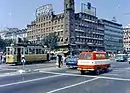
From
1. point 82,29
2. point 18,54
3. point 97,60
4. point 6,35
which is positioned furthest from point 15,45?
point 6,35

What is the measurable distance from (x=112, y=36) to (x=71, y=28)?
39.9 metres

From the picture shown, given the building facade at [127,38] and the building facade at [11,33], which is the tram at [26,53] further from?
the building facade at [127,38]

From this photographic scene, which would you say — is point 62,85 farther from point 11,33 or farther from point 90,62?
point 11,33

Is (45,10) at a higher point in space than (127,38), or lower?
higher

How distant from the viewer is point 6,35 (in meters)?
144

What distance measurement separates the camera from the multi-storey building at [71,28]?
102m

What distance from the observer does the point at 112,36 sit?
134750 millimetres

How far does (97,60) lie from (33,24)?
332ft

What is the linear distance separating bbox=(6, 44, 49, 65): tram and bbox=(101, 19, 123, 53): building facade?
3301 inches

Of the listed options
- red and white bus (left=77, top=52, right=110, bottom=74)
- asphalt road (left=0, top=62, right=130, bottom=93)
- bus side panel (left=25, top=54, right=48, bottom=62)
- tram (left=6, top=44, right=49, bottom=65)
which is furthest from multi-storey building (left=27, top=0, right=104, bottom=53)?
asphalt road (left=0, top=62, right=130, bottom=93)

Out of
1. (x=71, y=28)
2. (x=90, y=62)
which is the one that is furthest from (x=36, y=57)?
(x=71, y=28)

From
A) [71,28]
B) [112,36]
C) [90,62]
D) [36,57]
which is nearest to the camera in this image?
[90,62]

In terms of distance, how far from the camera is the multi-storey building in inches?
3996

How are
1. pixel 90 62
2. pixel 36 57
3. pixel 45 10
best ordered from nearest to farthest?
pixel 90 62 < pixel 36 57 < pixel 45 10
